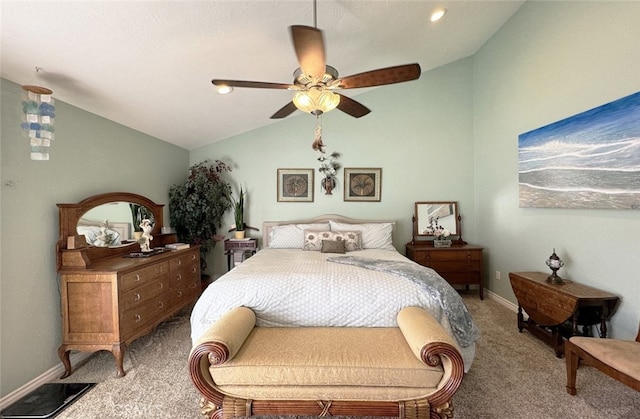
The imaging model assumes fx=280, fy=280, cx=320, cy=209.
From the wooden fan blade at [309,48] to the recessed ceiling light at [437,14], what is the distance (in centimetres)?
184

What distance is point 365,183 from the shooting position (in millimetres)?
4527

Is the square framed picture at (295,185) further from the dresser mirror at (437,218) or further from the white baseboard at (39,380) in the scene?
the white baseboard at (39,380)

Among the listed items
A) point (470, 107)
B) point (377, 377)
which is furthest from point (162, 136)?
point (470, 107)

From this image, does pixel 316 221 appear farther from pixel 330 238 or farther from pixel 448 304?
pixel 448 304

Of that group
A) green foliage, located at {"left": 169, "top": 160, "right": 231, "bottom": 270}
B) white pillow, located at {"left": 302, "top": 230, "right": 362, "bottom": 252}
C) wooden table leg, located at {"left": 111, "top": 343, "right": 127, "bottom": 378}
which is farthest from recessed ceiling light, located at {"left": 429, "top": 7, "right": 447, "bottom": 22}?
wooden table leg, located at {"left": 111, "top": 343, "right": 127, "bottom": 378}

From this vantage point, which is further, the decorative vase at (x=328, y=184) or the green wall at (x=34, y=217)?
the decorative vase at (x=328, y=184)

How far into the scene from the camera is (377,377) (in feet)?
5.14

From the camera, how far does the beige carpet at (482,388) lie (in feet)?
6.12

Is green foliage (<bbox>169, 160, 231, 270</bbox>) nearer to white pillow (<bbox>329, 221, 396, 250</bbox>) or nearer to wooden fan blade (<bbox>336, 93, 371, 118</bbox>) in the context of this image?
white pillow (<bbox>329, 221, 396, 250</bbox>)

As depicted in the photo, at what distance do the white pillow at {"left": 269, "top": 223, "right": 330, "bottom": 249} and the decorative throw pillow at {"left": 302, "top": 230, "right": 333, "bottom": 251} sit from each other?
4.5 inches

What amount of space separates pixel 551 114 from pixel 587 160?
71 centimetres

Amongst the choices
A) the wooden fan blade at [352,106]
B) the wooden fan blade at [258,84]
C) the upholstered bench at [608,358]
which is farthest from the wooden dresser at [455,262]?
the wooden fan blade at [258,84]

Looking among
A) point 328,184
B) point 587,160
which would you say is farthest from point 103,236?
point 587,160

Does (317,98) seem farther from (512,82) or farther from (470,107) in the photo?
(470,107)
